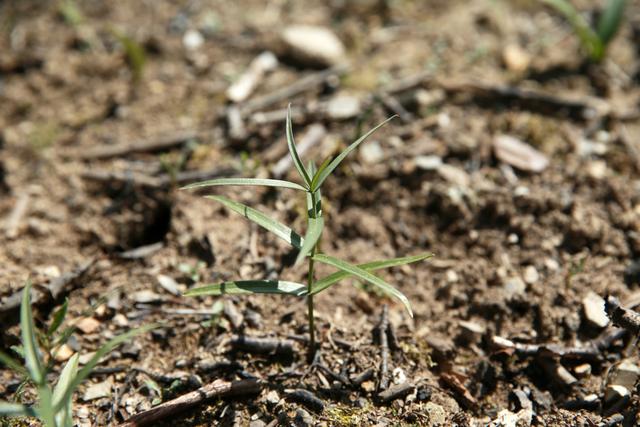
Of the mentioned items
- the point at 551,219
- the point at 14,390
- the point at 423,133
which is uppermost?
the point at 423,133

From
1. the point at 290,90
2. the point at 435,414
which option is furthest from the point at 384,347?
the point at 290,90

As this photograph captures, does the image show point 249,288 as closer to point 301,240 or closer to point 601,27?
point 301,240

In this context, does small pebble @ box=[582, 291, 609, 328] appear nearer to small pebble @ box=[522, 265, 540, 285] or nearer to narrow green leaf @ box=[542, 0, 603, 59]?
small pebble @ box=[522, 265, 540, 285]

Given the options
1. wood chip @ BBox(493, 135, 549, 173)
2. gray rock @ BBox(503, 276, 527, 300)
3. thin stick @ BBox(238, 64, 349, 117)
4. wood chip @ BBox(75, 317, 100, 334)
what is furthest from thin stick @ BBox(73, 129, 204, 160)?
gray rock @ BBox(503, 276, 527, 300)

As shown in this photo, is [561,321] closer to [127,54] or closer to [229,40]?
[229,40]

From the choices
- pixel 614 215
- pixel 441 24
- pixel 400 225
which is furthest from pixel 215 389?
pixel 441 24

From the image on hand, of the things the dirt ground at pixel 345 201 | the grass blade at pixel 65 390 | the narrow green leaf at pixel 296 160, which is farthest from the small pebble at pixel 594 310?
the grass blade at pixel 65 390

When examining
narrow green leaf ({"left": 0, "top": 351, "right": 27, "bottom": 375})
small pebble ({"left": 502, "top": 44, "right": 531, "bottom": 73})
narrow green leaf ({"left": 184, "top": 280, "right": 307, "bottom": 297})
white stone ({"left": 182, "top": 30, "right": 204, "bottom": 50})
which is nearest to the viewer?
narrow green leaf ({"left": 0, "top": 351, "right": 27, "bottom": 375})
